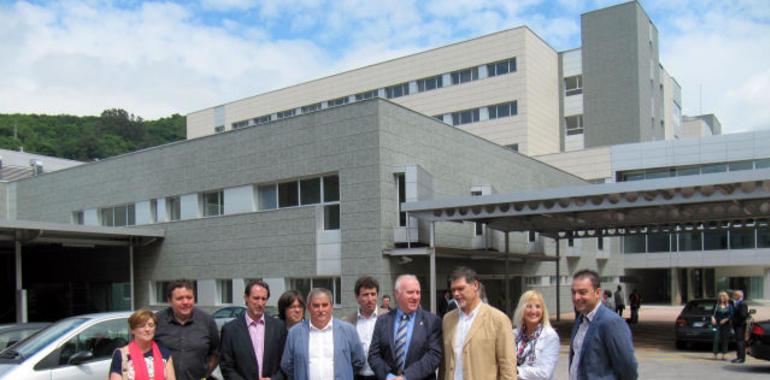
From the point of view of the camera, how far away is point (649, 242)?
43.3m

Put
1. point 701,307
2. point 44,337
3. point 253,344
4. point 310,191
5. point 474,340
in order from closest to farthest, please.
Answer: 1. point 474,340
2. point 253,344
3. point 44,337
4. point 701,307
5. point 310,191

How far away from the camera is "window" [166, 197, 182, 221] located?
25797 millimetres

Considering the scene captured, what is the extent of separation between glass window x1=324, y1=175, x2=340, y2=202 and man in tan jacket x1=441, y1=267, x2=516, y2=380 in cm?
1535

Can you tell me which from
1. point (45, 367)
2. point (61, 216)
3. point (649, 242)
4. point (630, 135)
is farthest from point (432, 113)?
Result: point (45, 367)

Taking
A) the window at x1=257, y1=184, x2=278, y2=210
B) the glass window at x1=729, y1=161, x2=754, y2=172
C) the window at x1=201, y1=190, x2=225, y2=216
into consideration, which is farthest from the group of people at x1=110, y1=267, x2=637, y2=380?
the glass window at x1=729, y1=161, x2=754, y2=172

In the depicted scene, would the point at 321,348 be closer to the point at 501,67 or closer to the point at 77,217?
the point at 77,217

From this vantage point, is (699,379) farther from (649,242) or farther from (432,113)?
(432,113)

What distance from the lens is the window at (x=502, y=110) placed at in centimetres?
4462

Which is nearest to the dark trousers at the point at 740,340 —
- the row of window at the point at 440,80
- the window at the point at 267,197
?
the window at the point at 267,197

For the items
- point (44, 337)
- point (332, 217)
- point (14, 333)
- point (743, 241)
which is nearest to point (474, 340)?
point (44, 337)

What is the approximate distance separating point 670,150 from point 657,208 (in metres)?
22.5

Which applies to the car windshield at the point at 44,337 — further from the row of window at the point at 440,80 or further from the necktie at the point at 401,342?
the row of window at the point at 440,80

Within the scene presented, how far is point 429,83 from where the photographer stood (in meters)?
47.9

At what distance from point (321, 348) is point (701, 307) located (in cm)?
1567
